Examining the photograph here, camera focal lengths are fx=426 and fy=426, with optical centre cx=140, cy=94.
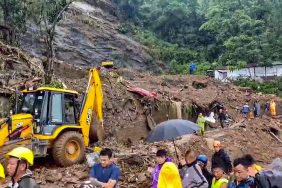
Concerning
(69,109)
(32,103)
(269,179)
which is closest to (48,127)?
(32,103)

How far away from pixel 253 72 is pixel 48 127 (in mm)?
29159

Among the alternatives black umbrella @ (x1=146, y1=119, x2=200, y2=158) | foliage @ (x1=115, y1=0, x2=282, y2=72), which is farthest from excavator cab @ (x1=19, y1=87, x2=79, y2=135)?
foliage @ (x1=115, y1=0, x2=282, y2=72)

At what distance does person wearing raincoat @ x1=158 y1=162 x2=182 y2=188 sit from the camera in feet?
16.8

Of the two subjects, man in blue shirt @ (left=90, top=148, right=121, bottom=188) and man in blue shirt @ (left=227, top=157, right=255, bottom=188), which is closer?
man in blue shirt @ (left=227, top=157, right=255, bottom=188)

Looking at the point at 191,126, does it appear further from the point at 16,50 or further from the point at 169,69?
the point at 169,69

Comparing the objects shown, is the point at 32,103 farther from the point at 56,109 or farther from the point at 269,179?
the point at 269,179

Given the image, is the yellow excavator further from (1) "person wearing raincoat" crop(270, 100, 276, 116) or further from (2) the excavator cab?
(1) "person wearing raincoat" crop(270, 100, 276, 116)

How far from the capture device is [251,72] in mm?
37312

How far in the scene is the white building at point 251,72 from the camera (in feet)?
122

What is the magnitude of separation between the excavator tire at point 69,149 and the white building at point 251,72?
26837mm

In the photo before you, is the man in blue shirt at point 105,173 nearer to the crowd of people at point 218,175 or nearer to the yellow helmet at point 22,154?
the crowd of people at point 218,175

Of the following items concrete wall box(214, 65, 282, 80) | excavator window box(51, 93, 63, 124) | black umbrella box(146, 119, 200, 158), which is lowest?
Result: black umbrella box(146, 119, 200, 158)

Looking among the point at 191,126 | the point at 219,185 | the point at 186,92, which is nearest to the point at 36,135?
the point at 191,126

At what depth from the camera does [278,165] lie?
4.40m
